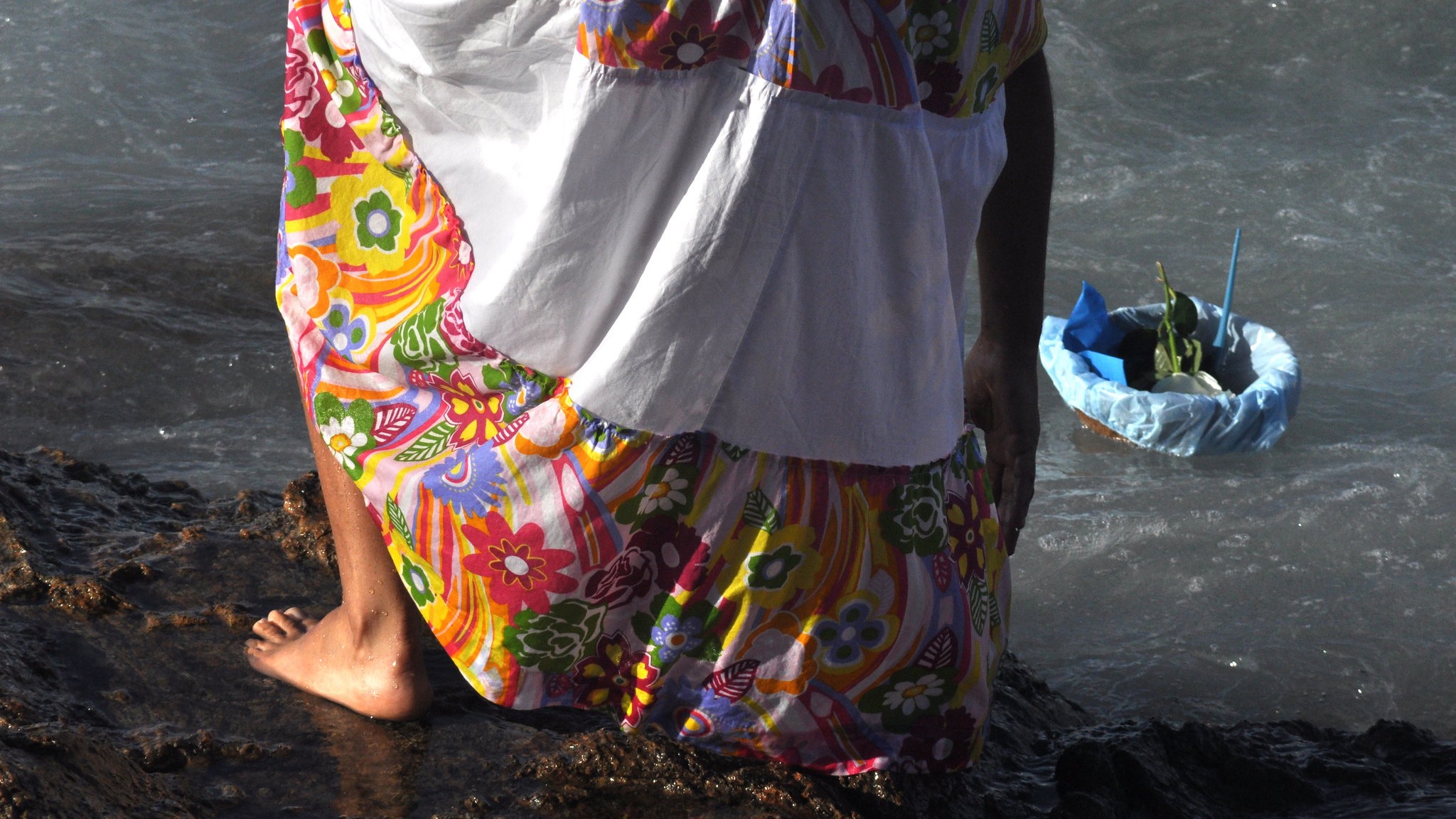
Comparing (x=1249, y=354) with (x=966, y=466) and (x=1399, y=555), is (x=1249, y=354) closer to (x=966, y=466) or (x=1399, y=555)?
(x=1399, y=555)

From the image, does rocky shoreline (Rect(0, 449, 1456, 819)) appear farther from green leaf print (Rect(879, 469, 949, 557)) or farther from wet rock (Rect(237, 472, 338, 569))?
green leaf print (Rect(879, 469, 949, 557))

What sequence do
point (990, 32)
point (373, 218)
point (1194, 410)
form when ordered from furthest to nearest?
point (1194, 410), point (373, 218), point (990, 32)

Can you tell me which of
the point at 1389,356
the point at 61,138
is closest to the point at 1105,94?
the point at 1389,356

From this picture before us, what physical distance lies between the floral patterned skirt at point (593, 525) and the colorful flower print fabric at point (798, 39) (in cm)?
32

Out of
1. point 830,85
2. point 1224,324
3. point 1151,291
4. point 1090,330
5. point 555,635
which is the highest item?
point 830,85

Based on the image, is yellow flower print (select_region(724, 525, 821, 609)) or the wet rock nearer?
yellow flower print (select_region(724, 525, 821, 609))

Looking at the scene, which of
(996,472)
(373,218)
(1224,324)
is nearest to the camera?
(373,218)

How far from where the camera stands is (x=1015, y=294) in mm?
1670

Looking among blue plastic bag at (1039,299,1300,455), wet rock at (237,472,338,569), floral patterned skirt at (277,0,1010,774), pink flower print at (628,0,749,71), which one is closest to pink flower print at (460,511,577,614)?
floral patterned skirt at (277,0,1010,774)

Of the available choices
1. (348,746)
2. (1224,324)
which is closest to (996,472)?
(348,746)

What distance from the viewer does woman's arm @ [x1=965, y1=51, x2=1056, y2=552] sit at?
156 cm

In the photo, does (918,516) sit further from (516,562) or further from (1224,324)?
(1224,324)

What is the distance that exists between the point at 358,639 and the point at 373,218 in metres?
0.65

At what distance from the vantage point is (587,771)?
172cm
